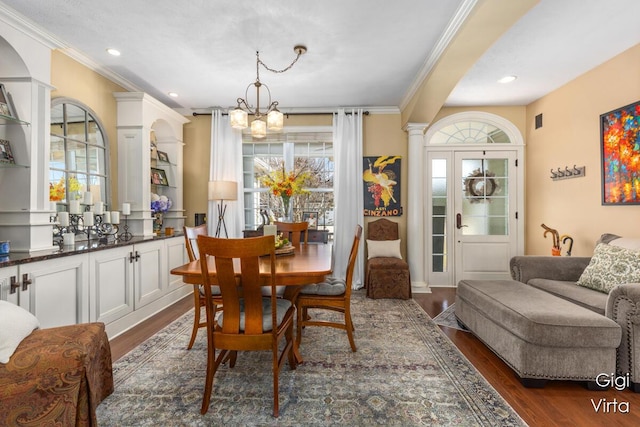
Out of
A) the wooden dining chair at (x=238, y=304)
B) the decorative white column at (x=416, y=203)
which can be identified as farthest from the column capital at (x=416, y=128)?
the wooden dining chair at (x=238, y=304)

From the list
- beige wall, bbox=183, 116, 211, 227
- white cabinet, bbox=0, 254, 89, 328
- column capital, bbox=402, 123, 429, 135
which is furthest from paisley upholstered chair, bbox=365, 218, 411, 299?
white cabinet, bbox=0, 254, 89, 328

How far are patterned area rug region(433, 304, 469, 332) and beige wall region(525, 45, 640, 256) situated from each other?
1.70 metres

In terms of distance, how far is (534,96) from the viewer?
13.1 feet

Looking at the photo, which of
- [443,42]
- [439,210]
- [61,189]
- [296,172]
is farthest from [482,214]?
[61,189]

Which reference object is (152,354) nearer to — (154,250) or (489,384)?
(154,250)

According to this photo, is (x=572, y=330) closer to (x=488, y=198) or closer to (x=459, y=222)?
(x=459, y=222)

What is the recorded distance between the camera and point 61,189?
9.06 feet

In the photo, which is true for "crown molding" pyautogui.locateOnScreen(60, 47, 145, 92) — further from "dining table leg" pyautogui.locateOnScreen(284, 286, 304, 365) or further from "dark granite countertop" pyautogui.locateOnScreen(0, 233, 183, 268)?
"dining table leg" pyautogui.locateOnScreen(284, 286, 304, 365)

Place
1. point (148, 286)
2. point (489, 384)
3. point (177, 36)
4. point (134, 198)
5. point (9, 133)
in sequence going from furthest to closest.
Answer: point (134, 198) < point (148, 286) < point (177, 36) < point (9, 133) < point (489, 384)

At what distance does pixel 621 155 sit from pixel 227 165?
457cm

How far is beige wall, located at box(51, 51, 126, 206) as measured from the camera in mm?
2748

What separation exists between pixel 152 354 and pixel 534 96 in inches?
208

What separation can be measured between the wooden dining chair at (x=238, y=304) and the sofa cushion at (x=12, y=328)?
827mm

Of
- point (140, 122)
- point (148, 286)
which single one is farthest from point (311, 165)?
point (148, 286)
